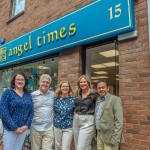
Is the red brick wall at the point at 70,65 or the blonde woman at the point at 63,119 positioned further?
the red brick wall at the point at 70,65

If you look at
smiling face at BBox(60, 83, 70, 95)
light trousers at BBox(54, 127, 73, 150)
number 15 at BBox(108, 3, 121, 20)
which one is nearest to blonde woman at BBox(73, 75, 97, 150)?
light trousers at BBox(54, 127, 73, 150)

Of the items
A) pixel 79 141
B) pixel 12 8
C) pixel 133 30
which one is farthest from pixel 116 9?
pixel 12 8

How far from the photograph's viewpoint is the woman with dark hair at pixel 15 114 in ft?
10.8

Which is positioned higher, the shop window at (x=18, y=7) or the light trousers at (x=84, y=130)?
the shop window at (x=18, y=7)

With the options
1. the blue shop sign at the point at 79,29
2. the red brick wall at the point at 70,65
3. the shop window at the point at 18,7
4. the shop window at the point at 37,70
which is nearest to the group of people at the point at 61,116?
the red brick wall at the point at 70,65

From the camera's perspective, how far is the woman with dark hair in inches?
129

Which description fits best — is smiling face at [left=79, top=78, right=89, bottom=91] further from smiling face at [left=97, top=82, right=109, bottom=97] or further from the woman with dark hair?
the woman with dark hair

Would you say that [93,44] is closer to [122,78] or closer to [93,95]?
[122,78]

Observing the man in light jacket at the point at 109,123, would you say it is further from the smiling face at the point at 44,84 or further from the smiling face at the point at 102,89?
the smiling face at the point at 44,84

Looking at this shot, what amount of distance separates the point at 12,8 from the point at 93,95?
232 inches

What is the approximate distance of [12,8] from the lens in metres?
8.18

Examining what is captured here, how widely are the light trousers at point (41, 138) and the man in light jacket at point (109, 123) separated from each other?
814 mm

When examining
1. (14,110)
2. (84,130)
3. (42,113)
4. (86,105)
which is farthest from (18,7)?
(84,130)

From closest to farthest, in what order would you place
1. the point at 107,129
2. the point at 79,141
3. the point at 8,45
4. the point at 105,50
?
the point at 107,129 → the point at 79,141 → the point at 105,50 → the point at 8,45
